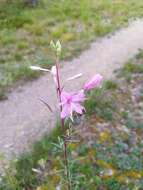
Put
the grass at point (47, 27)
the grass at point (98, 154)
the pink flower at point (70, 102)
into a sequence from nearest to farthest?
the pink flower at point (70, 102)
the grass at point (98, 154)
the grass at point (47, 27)

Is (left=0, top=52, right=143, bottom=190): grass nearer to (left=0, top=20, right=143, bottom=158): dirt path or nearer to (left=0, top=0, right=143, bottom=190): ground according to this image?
(left=0, top=0, right=143, bottom=190): ground

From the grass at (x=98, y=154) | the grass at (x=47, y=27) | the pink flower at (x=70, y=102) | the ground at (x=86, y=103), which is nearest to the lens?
the pink flower at (x=70, y=102)

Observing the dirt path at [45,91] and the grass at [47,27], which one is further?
the grass at [47,27]

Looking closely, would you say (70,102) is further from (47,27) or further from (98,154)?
(47,27)

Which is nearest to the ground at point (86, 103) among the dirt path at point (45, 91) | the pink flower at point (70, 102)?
the dirt path at point (45, 91)

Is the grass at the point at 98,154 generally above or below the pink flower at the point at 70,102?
below

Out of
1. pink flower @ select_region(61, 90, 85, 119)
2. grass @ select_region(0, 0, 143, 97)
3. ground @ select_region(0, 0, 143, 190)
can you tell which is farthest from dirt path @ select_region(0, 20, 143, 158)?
pink flower @ select_region(61, 90, 85, 119)

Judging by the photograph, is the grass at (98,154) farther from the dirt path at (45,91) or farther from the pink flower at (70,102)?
the pink flower at (70,102)

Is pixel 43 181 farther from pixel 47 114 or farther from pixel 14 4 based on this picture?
pixel 14 4
